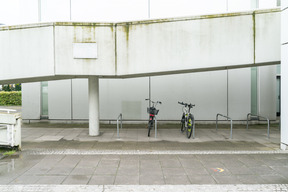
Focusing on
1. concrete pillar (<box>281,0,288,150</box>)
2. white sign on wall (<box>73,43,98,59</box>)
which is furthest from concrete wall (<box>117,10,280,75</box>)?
white sign on wall (<box>73,43,98,59</box>)

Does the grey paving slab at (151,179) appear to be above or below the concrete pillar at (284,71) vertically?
below

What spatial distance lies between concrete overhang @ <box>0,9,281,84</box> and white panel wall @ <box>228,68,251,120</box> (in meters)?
4.10

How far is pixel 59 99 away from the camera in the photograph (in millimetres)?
12211

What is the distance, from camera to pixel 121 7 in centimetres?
1180

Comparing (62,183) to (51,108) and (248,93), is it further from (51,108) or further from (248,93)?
(248,93)

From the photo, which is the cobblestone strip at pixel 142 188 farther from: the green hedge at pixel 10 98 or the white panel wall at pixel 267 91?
the green hedge at pixel 10 98

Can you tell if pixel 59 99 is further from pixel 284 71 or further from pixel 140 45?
pixel 284 71

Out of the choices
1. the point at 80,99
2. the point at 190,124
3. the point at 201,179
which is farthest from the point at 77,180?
the point at 80,99

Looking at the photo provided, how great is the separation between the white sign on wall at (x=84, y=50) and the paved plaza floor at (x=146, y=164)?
279 centimetres

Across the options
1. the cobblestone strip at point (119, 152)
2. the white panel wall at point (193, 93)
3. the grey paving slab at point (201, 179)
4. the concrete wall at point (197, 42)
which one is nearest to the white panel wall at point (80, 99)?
the white panel wall at point (193, 93)

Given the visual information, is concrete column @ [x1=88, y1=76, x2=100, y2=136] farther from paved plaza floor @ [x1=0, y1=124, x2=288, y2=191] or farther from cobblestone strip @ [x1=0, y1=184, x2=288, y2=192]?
cobblestone strip @ [x1=0, y1=184, x2=288, y2=192]

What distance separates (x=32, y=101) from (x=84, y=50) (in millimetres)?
6153

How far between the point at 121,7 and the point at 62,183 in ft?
30.7

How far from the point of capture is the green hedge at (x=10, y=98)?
23625mm
